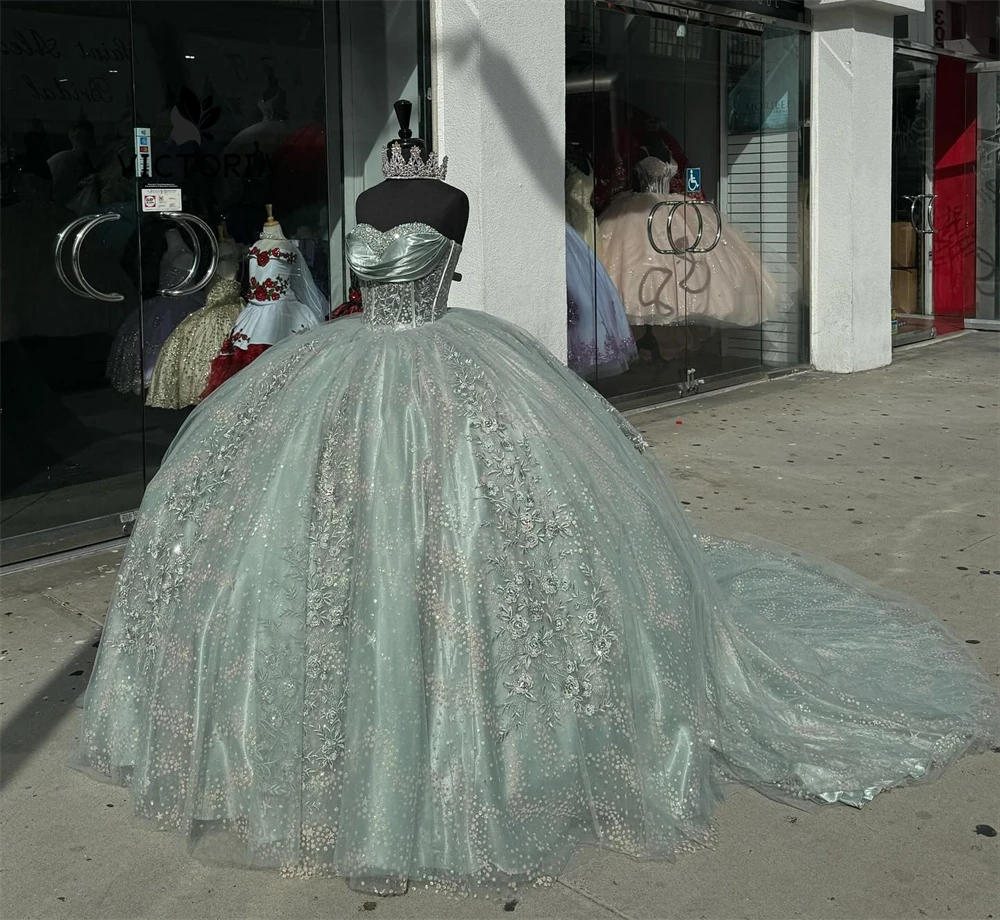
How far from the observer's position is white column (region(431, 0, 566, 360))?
6.35 meters

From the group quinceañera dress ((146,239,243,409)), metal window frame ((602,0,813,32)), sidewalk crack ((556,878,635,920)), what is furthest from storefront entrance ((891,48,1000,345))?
sidewalk crack ((556,878,635,920))

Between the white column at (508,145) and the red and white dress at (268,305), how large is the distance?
809mm

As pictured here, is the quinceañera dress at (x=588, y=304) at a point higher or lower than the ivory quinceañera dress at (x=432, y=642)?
higher

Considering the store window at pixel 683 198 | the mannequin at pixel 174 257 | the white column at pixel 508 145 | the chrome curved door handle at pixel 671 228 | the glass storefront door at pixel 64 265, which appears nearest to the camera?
the glass storefront door at pixel 64 265

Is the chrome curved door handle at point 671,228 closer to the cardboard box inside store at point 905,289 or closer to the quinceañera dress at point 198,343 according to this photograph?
the quinceañera dress at point 198,343

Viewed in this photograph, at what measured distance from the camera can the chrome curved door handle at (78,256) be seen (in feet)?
17.4

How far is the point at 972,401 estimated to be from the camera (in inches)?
333

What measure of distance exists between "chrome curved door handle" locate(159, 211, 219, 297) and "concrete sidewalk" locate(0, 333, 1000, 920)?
1249mm

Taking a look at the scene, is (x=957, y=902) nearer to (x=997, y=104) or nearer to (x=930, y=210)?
(x=930, y=210)

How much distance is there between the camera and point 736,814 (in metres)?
2.94

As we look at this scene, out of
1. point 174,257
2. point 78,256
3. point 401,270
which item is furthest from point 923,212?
point 401,270

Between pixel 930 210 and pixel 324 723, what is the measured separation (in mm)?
9895

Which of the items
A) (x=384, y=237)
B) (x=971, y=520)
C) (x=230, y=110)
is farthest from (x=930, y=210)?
(x=384, y=237)

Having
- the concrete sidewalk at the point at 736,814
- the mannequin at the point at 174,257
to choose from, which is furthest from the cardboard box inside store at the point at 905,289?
the mannequin at the point at 174,257
